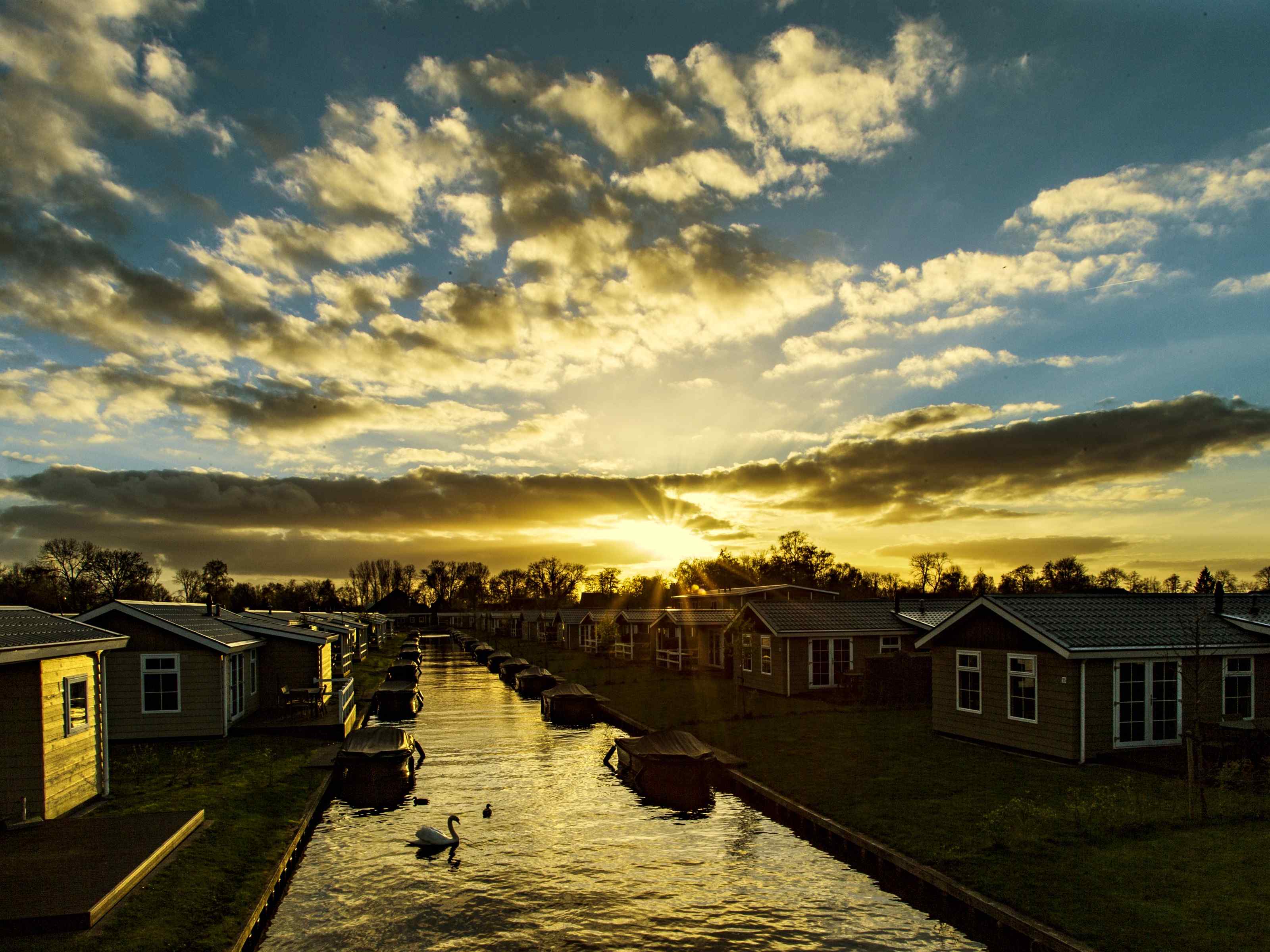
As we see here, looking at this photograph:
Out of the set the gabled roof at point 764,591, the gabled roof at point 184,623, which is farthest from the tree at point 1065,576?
the gabled roof at point 184,623

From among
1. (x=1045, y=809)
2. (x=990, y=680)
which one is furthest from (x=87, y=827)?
(x=990, y=680)

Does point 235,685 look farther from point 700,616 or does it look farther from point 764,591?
point 764,591

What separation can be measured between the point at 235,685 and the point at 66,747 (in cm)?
1346

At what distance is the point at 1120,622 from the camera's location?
23.5 meters

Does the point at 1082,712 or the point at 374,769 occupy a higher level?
the point at 1082,712

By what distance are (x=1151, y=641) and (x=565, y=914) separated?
17249 millimetres

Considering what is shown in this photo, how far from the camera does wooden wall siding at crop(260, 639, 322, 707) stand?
33812 millimetres

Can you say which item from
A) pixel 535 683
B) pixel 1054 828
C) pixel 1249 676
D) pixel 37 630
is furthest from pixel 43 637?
pixel 535 683

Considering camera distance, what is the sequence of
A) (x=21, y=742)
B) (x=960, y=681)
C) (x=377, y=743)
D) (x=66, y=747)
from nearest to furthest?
1. (x=21, y=742)
2. (x=66, y=747)
3. (x=377, y=743)
4. (x=960, y=681)

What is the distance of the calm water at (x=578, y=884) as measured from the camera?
1373 centimetres

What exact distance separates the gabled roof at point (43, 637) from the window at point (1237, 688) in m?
28.5

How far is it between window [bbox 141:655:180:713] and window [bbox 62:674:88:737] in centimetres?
910

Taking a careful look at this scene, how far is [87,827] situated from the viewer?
15680 millimetres

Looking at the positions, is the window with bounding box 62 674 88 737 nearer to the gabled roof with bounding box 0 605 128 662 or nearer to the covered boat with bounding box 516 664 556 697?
the gabled roof with bounding box 0 605 128 662
